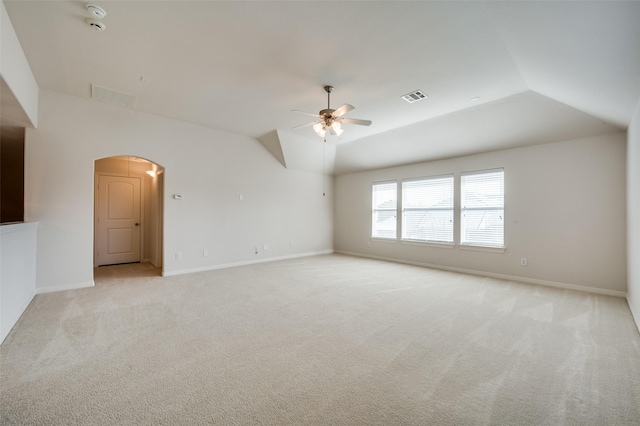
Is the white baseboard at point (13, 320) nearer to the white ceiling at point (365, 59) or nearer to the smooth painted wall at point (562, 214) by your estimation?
the white ceiling at point (365, 59)

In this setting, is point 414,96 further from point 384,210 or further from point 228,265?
point 228,265

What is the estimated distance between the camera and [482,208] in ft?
18.2

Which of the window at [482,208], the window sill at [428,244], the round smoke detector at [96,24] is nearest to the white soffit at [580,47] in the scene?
the window at [482,208]

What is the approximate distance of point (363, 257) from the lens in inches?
300

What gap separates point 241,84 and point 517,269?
18.9ft

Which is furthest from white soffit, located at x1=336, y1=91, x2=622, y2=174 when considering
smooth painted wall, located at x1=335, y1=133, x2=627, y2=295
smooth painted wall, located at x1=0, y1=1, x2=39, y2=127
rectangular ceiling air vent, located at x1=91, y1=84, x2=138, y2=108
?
smooth painted wall, located at x1=0, y1=1, x2=39, y2=127

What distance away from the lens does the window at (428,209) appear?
6086mm

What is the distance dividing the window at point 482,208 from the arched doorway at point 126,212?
6724 mm

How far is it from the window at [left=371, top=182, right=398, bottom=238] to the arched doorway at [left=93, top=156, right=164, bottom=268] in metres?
5.41

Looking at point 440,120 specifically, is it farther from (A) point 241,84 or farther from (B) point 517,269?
(A) point 241,84

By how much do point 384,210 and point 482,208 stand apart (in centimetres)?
242

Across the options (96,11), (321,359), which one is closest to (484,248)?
(321,359)

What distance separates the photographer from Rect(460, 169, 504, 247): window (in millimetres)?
5324

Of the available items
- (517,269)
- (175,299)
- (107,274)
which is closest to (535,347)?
(517,269)
